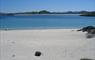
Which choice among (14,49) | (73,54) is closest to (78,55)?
(73,54)

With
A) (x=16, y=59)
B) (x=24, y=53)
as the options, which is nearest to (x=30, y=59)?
(x=16, y=59)

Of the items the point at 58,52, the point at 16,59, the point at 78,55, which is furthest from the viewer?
the point at 58,52

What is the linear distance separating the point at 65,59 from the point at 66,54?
60 centimetres

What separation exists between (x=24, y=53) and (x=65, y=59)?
143 cm

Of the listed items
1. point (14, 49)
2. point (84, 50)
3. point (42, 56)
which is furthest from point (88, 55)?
point (14, 49)

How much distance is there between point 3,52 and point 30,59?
1.22m

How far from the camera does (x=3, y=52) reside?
7.10m

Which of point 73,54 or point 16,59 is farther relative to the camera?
point 73,54

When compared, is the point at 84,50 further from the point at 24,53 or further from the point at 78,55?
the point at 24,53

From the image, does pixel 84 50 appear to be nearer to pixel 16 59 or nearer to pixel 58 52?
pixel 58 52

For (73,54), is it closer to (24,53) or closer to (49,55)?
(49,55)

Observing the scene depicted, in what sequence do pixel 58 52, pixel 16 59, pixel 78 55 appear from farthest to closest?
pixel 58 52 < pixel 78 55 < pixel 16 59

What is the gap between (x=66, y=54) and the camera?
268 inches

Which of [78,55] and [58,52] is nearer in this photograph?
[78,55]
